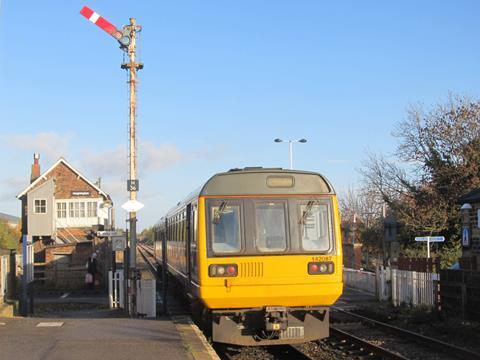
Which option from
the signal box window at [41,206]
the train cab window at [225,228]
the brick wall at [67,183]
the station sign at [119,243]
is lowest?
the station sign at [119,243]

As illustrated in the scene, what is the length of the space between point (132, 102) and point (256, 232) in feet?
23.1

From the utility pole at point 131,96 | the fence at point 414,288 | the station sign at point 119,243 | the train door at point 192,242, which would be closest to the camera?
the train door at point 192,242

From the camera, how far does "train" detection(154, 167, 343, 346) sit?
387 inches

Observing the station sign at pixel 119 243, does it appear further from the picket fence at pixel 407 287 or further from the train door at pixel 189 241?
the picket fence at pixel 407 287

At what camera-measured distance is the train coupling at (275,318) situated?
9.79 meters

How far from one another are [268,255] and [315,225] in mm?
920

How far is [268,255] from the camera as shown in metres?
9.89

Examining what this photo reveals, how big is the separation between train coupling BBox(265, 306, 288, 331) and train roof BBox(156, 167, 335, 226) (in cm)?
177

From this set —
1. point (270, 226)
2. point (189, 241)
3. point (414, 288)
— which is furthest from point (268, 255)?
point (414, 288)

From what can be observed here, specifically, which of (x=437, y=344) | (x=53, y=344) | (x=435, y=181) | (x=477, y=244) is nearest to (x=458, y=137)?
(x=435, y=181)

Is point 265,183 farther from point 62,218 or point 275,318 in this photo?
point 62,218

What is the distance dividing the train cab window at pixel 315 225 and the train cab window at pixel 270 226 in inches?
11.9

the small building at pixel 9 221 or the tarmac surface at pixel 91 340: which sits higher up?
the small building at pixel 9 221

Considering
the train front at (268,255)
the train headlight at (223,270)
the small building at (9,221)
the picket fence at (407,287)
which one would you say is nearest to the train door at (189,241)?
the train front at (268,255)
